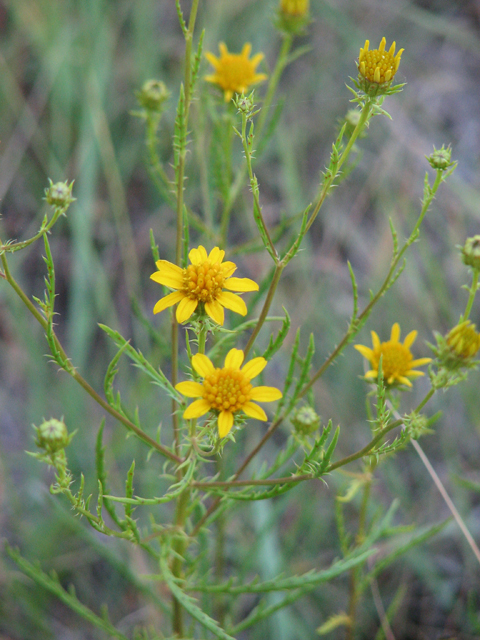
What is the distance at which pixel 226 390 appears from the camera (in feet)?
4.63

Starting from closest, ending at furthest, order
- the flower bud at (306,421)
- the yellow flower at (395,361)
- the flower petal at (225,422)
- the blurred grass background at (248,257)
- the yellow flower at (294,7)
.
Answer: the flower petal at (225,422) < the flower bud at (306,421) < the yellow flower at (395,361) < the yellow flower at (294,7) < the blurred grass background at (248,257)

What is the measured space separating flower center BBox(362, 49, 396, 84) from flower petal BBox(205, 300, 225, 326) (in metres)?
0.68

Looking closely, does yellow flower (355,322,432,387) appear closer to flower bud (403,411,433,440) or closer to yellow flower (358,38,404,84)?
flower bud (403,411,433,440)

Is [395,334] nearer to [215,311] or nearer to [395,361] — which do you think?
[395,361]

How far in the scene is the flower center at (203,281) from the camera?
1460 millimetres

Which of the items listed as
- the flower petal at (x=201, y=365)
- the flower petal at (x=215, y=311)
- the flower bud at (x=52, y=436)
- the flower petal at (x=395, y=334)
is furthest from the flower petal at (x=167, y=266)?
the flower petal at (x=395, y=334)

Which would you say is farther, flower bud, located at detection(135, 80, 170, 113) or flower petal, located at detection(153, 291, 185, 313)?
flower bud, located at detection(135, 80, 170, 113)

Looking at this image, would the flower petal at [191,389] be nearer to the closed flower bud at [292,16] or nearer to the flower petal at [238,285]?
the flower petal at [238,285]

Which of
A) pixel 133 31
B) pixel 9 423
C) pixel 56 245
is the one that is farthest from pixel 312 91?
pixel 9 423

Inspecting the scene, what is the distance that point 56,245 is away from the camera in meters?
4.20

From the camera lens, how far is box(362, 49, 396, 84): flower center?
1.43m

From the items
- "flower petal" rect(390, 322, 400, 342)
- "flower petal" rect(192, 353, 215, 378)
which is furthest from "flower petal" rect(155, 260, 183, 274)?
"flower petal" rect(390, 322, 400, 342)

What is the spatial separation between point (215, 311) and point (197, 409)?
0.25 metres

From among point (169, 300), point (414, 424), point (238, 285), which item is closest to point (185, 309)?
point (169, 300)
